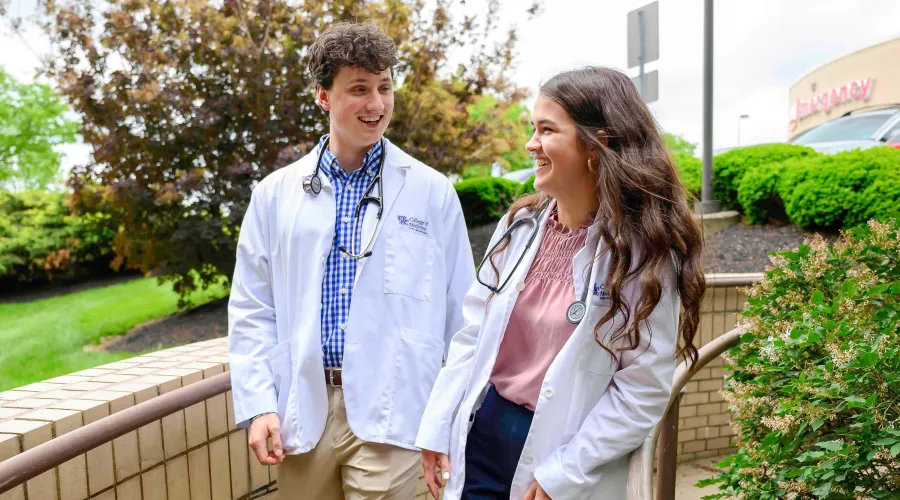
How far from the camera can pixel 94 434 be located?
2154mm

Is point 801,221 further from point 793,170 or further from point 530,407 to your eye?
point 530,407

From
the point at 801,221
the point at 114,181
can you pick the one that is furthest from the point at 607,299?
the point at 114,181

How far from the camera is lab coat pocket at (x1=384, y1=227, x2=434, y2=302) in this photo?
246cm

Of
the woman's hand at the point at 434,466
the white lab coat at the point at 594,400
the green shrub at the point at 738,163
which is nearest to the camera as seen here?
the white lab coat at the point at 594,400

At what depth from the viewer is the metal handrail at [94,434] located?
1927mm

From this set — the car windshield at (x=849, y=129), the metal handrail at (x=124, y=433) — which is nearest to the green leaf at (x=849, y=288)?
the metal handrail at (x=124, y=433)

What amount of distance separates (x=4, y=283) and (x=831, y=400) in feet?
45.6

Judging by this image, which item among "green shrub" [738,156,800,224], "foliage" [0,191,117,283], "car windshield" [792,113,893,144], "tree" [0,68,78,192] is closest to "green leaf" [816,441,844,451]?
"green shrub" [738,156,800,224]

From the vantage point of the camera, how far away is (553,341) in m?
1.90

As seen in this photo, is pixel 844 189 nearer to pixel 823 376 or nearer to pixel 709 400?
pixel 709 400

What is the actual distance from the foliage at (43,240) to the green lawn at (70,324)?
80 cm

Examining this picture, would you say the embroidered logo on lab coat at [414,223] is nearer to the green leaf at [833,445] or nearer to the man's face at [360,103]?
the man's face at [360,103]

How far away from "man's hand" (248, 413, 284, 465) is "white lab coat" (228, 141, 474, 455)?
0.10 ft

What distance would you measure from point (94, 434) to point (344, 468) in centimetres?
72
